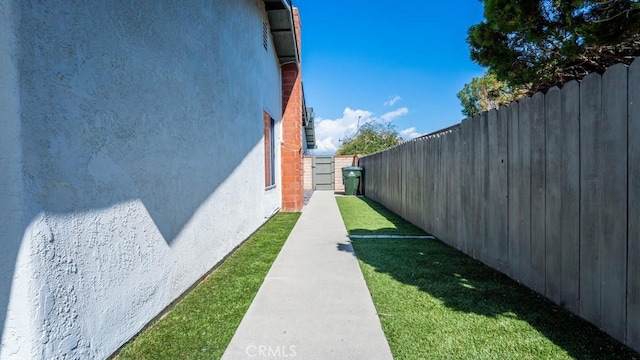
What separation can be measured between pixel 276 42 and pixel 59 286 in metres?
9.04

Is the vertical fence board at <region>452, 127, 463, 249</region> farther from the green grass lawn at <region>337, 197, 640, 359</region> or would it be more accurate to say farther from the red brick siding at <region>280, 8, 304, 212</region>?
the red brick siding at <region>280, 8, 304, 212</region>

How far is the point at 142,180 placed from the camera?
8.86 ft

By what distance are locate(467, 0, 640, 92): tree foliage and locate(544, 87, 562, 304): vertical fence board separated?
120cm

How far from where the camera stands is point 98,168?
7.16 ft

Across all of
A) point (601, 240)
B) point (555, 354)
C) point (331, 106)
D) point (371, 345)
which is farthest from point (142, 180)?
point (331, 106)

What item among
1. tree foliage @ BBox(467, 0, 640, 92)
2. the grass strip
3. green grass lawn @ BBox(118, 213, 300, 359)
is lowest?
green grass lawn @ BBox(118, 213, 300, 359)

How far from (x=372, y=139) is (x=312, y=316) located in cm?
3343

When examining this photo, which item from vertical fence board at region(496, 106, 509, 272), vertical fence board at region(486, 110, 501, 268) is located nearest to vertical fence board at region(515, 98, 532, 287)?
vertical fence board at region(496, 106, 509, 272)

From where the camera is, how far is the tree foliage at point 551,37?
342 centimetres

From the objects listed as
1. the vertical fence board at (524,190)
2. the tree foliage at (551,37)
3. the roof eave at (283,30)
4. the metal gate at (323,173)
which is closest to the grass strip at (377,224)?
the vertical fence board at (524,190)

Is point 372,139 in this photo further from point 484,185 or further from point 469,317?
point 469,317

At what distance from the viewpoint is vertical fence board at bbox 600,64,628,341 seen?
227 centimetres

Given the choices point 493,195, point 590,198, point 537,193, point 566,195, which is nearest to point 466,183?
point 493,195

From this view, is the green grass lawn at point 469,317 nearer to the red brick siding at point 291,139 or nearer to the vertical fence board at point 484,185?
the vertical fence board at point 484,185
